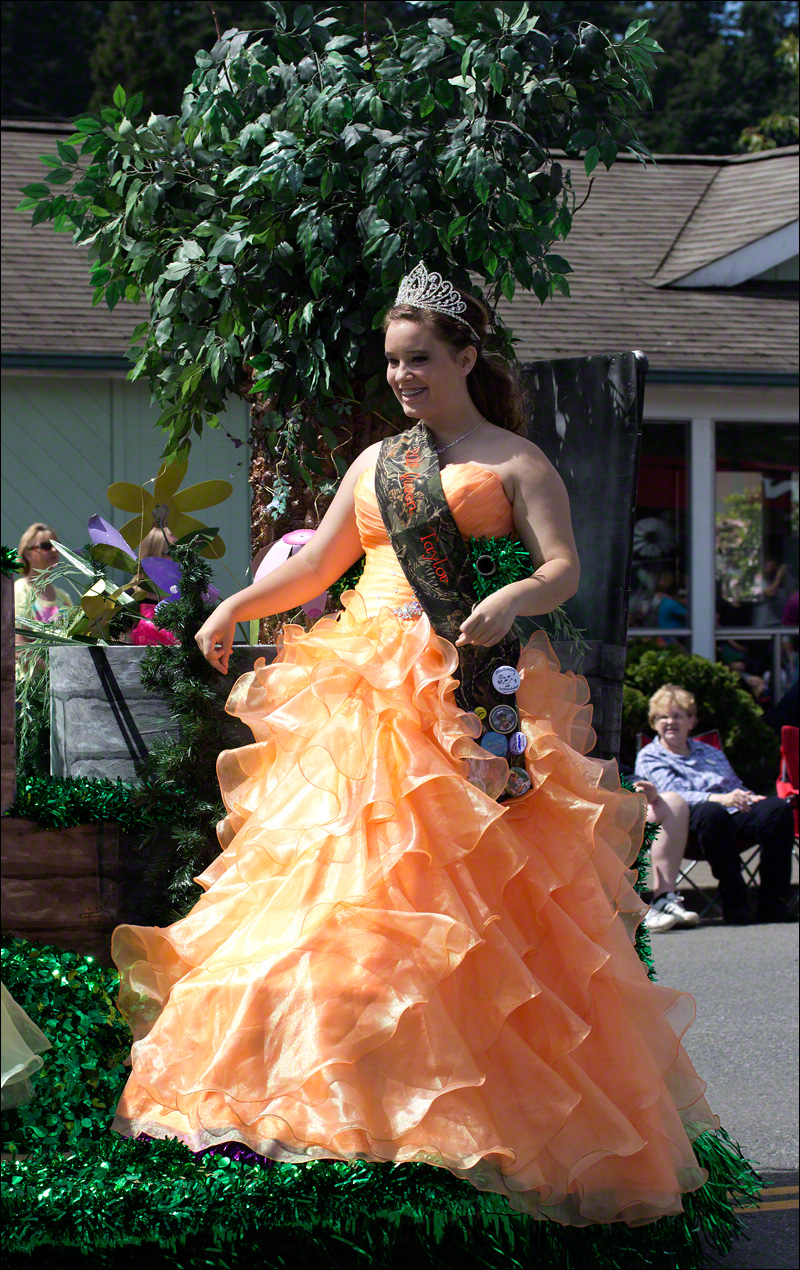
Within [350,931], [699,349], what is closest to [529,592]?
[350,931]

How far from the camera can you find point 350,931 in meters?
2.51

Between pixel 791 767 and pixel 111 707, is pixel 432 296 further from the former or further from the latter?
pixel 791 767

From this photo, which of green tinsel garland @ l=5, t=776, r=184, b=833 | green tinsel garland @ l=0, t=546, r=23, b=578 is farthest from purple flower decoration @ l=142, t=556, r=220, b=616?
green tinsel garland @ l=5, t=776, r=184, b=833

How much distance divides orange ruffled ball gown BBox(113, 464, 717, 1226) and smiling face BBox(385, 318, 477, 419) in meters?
0.17

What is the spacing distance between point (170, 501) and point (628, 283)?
8624mm

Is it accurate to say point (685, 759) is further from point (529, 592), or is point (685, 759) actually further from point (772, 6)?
point (772, 6)

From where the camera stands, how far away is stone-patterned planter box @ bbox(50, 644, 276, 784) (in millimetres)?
3760

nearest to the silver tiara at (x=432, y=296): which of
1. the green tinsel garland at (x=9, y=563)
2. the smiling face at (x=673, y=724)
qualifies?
the green tinsel garland at (x=9, y=563)

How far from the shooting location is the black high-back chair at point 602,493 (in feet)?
11.8

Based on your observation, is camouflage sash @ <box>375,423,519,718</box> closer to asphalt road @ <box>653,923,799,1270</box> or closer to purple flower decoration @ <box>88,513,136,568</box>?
purple flower decoration @ <box>88,513,136,568</box>

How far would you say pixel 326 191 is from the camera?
361 cm

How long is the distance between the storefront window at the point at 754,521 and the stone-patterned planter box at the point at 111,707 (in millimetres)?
8412

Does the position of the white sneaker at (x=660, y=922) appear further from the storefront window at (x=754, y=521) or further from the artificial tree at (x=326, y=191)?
the storefront window at (x=754, y=521)

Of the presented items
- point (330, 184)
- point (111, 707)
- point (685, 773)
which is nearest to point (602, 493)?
point (330, 184)
